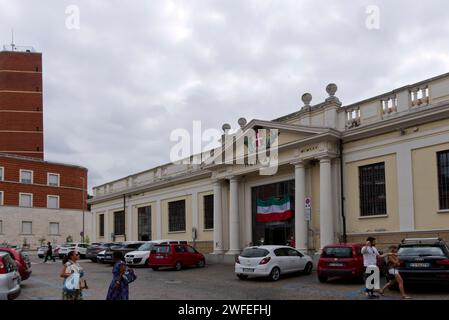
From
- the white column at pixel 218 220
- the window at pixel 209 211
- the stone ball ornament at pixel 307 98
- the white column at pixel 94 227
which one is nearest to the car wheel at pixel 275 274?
the stone ball ornament at pixel 307 98

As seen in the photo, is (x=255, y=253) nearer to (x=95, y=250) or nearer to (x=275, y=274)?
(x=275, y=274)

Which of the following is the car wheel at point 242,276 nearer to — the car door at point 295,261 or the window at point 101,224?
the car door at point 295,261

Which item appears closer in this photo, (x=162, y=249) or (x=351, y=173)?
(x=351, y=173)

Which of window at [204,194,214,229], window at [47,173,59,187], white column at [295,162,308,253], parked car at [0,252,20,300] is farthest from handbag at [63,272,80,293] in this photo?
window at [47,173,59,187]

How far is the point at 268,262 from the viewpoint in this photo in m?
19.6

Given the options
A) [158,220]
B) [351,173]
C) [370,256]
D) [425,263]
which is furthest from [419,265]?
[158,220]

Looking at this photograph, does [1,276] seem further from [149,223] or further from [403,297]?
[149,223]

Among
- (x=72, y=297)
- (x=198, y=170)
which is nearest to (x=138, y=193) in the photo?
(x=198, y=170)

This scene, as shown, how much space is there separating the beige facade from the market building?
41.9 meters

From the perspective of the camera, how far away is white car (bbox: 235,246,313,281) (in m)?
19.6

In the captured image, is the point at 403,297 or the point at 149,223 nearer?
the point at 403,297

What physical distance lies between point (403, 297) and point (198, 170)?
820 inches

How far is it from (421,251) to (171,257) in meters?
13.9
